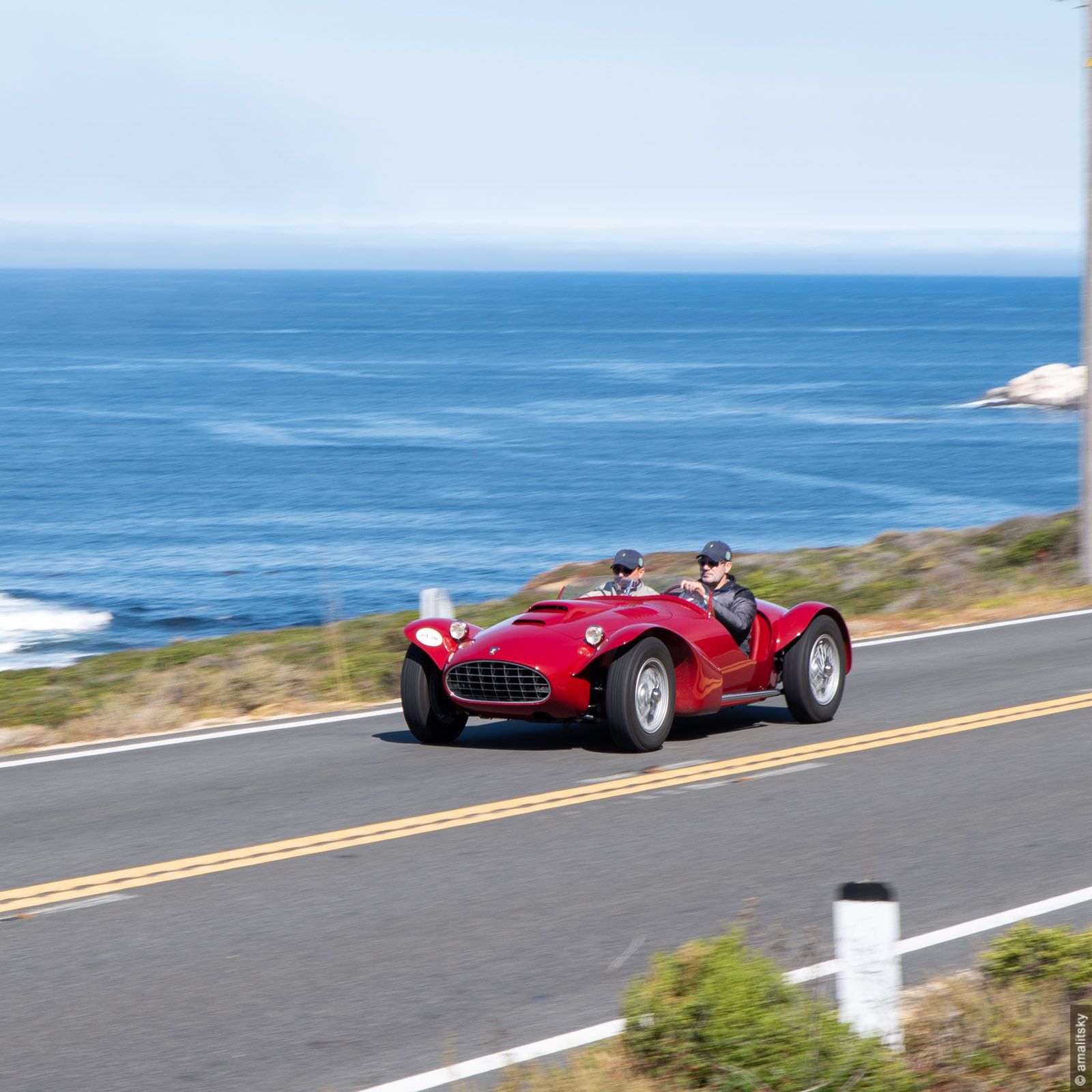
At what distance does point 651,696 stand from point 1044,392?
10181 cm

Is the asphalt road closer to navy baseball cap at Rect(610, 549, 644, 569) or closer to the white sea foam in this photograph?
navy baseball cap at Rect(610, 549, 644, 569)

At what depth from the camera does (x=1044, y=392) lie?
A: 350 feet

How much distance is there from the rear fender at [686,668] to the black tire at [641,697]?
0.06 metres

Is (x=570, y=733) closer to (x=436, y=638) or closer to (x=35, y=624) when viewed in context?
(x=436, y=638)

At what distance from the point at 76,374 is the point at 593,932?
128 meters

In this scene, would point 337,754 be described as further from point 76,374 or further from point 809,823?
point 76,374

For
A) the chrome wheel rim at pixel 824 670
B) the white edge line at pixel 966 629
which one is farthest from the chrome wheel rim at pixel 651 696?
the white edge line at pixel 966 629

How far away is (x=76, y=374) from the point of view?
128625mm

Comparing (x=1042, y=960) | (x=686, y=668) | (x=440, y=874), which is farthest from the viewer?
(x=686, y=668)

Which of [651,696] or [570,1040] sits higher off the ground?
[651,696]

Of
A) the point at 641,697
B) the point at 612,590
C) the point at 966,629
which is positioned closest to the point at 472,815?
the point at 641,697

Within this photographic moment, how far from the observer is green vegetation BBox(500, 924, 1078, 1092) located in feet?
15.6

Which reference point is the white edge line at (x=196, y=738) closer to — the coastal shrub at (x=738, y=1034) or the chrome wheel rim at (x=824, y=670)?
the chrome wheel rim at (x=824, y=670)

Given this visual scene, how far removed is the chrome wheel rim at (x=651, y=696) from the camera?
10.6 metres
